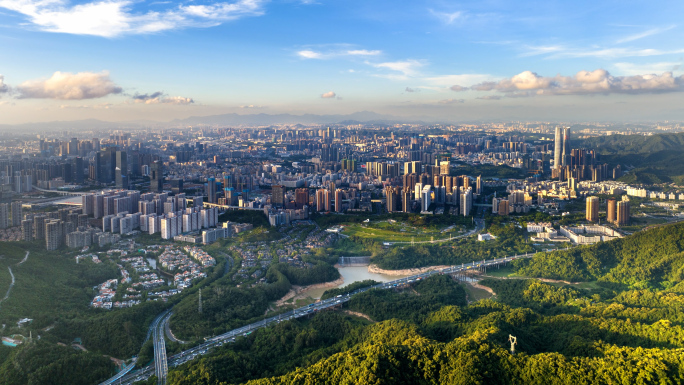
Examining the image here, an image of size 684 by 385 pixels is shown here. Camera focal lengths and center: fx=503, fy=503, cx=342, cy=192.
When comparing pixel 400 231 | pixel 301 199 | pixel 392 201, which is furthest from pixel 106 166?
pixel 400 231

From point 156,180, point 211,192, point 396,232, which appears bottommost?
point 396,232

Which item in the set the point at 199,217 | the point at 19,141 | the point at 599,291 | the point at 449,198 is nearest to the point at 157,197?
the point at 199,217

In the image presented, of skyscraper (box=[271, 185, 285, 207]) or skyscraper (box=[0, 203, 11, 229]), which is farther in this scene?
skyscraper (box=[271, 185, 285, 207])

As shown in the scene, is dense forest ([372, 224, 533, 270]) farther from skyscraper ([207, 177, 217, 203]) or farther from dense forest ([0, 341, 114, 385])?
skyscraper ([207, 177, 217, 203])

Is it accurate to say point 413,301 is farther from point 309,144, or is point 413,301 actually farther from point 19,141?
point 309,144

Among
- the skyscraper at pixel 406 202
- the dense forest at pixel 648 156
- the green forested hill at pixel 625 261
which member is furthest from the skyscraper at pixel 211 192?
the dense forest at pixel 648 156

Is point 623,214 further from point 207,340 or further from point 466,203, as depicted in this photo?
point 207,340

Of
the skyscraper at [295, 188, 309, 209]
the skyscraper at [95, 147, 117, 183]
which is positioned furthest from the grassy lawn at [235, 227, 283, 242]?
the skyscraper at [95, 147, 117, 183]

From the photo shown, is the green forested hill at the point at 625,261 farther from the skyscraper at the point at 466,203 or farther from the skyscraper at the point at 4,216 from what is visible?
the skyscraper at the point at 4,216

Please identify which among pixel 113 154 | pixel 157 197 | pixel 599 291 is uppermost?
pixel 113 154
